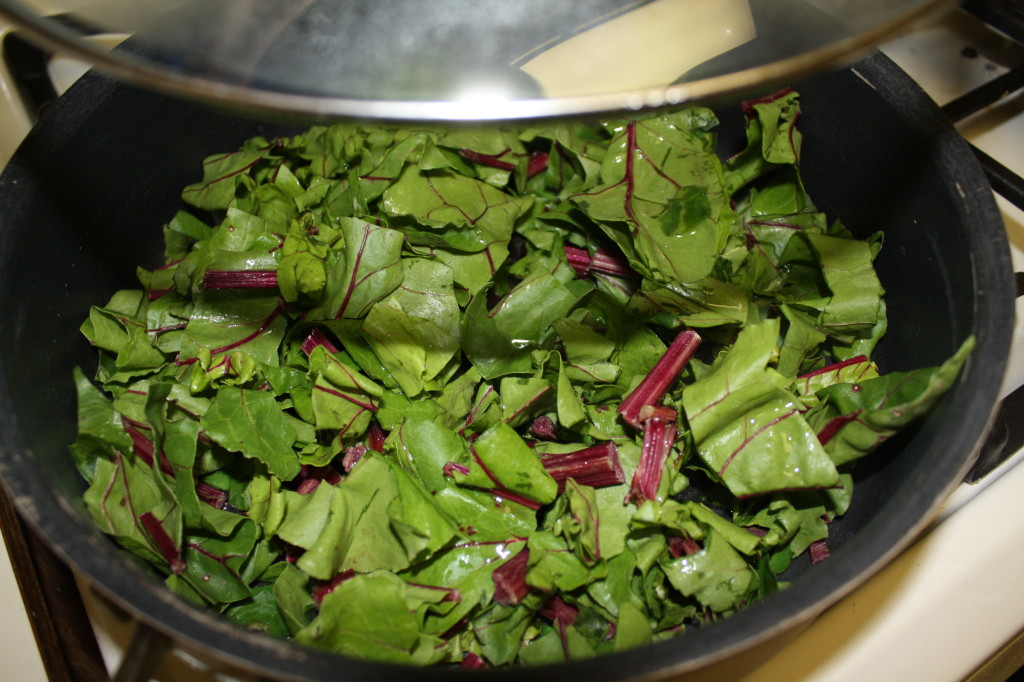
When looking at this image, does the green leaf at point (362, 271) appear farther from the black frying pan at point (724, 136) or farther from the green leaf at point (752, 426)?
the green leaf at point (752, 426)

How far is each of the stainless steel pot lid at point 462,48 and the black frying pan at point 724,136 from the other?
1.29ft

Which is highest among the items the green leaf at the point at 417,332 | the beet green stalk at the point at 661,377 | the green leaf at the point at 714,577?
the green leaf at the point at 417,332

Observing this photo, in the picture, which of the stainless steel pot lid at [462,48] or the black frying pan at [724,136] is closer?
the stainless steel pot lid at [462,48]

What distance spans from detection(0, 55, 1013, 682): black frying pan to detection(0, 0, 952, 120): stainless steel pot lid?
0.39 meters

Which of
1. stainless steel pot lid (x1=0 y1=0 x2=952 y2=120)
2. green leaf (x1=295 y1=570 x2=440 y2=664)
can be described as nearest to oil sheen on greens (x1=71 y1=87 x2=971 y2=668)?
green leaf (x1=295 y1=570 x2=440 y2=664)

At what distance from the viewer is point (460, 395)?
1.13 meters

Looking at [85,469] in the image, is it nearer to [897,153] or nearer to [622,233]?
[622,233]

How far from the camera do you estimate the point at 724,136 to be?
1.44 m

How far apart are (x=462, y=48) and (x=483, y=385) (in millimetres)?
576

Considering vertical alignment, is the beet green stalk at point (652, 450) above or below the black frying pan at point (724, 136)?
below

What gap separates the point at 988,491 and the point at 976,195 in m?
0.43

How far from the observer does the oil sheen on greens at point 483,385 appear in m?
0.98

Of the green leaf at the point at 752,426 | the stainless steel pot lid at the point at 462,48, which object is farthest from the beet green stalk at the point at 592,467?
the stainless steel pot lid at the point at 462,48

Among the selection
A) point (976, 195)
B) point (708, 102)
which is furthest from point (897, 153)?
point (708, 102)
